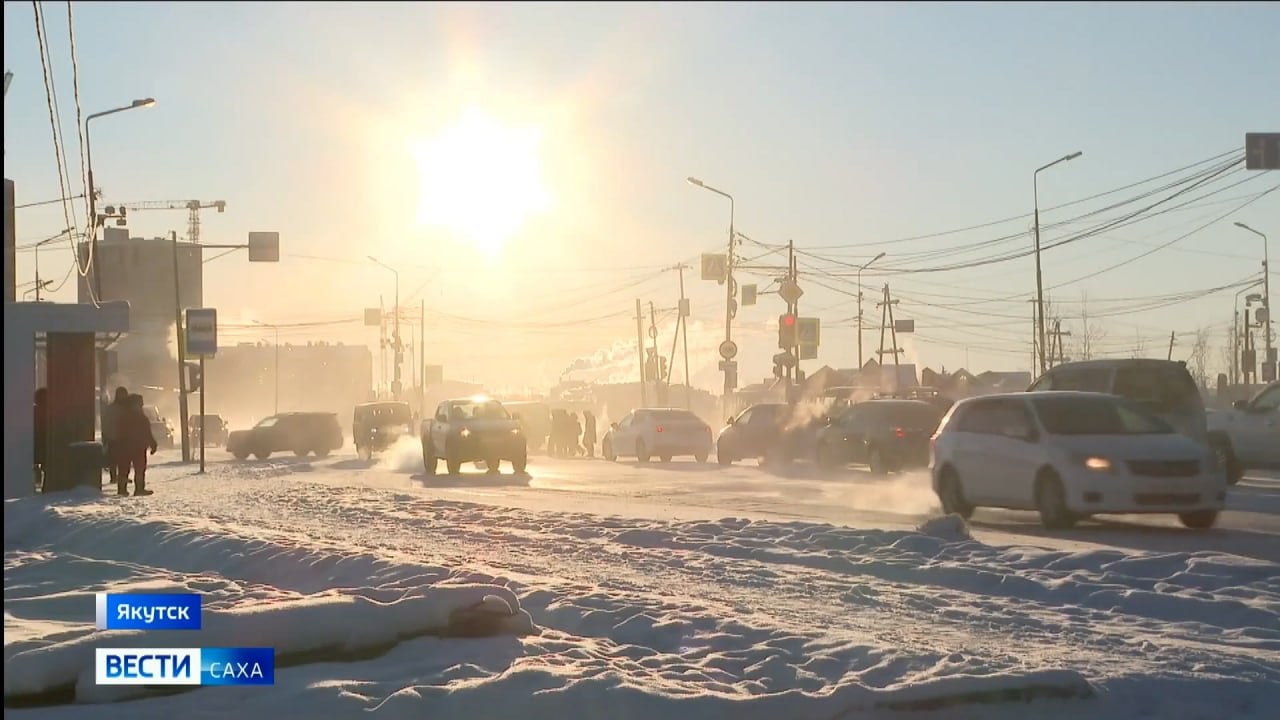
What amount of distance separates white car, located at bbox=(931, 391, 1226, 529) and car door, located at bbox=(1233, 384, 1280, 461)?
9.64 metres

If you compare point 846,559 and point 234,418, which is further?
point 234,418

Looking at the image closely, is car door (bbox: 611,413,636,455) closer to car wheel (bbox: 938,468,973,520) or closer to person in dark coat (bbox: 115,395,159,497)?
person in dark coat (bbox: 115,395,159,497)

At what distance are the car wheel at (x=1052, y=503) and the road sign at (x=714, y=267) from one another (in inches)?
1756

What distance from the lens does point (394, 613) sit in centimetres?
926

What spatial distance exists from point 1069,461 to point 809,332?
4097 centimetres

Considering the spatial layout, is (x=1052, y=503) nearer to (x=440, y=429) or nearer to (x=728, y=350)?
(x=440, y=429)

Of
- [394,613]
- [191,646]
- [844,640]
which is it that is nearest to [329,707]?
[191,646]

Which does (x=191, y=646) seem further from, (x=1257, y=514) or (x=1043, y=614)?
(x=1257, y=514)

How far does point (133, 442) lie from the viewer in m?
27.2

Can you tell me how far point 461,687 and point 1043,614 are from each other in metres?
4.91

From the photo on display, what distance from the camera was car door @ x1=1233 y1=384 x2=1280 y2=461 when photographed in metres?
27.2

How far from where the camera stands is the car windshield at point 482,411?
36062 mm

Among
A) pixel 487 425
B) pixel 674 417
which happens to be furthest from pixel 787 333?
pixel 487 425

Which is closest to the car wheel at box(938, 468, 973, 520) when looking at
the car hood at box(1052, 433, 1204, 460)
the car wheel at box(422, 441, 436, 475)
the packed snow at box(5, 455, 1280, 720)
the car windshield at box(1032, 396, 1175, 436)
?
the car windshield at box(1032, 396, 1175, 436)
